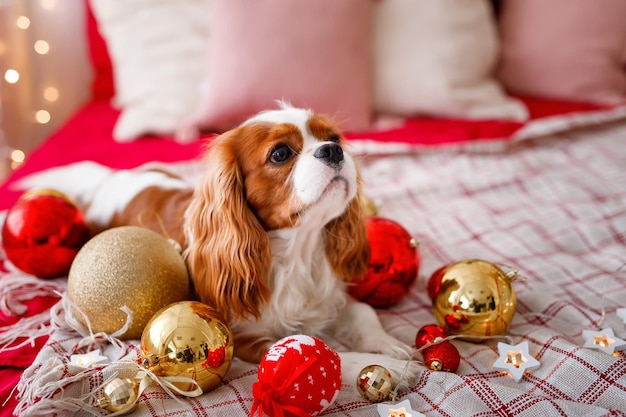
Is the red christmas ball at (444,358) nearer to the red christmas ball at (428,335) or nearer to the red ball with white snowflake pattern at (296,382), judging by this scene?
the red christmas ball at (428,335)

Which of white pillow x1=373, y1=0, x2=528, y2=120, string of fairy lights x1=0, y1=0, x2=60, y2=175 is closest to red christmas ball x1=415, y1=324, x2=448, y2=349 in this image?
white pillow x1=373, y1=0, x2=528, y2=120

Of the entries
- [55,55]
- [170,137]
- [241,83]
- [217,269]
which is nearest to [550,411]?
[217,269]

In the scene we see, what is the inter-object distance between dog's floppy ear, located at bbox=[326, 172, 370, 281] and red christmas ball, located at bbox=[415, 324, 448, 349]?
0.27m

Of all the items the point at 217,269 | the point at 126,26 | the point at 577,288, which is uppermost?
the point at 126,26

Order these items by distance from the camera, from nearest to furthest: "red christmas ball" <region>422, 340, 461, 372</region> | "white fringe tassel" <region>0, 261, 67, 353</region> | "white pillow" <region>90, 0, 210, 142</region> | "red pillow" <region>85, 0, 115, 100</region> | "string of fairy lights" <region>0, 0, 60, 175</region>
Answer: "red christmas ball" <region>422, 340, 461, 372</region> → "white fringe tassel" <region>0, 261, 67, 353</region> → "white pillow" <region>90, 0, 210, 142</region> → "string of fairy lights" <region>0, 0, 60, 175</region> → "red pillow" <region>85, 0, 115, 100</region>

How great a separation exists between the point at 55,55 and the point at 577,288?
2.78 meters

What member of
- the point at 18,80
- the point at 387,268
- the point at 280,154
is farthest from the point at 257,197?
the point at 18,80

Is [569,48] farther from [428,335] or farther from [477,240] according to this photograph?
[428,335]

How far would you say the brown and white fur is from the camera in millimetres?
1384

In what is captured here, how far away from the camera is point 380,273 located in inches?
62.9

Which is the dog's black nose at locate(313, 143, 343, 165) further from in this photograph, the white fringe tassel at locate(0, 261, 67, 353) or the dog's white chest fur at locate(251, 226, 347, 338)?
the white fringe tassel at locate(0, 261, 67, 353)

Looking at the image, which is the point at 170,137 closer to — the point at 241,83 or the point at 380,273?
A: the point at 241,83

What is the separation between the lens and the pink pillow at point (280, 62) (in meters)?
2.46

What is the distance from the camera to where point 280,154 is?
142 centimetres
